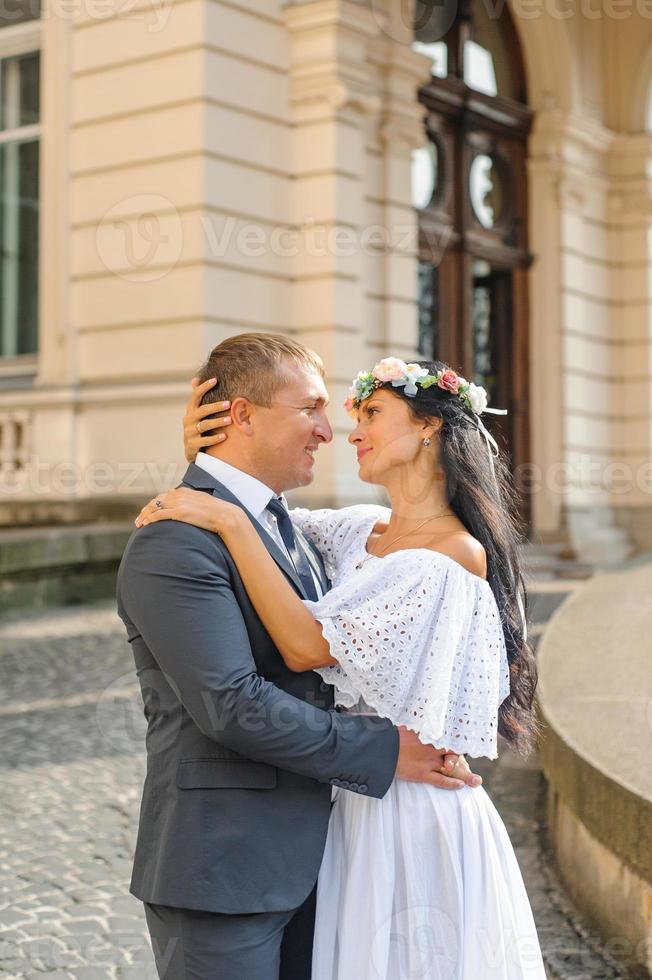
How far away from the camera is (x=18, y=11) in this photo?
466 inches

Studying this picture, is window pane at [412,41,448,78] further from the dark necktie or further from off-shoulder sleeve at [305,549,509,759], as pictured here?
off-shoulder sleeve at [305,549,509,759]

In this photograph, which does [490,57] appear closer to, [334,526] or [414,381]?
[334,526]

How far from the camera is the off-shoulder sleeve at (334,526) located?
2602mm

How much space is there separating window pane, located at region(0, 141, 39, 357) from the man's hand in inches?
407

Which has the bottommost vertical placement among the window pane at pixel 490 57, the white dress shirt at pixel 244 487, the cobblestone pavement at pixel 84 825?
the cobblestone pavement at pixel 84 825

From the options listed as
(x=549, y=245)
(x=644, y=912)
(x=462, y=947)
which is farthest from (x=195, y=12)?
(x=462, y=947)

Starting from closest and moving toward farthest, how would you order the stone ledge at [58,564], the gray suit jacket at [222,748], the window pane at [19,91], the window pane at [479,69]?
the gray suit jacket at [222,748] → the stone ledge at [58,564] → the window pane at [19,91] → the window pane at [479,69]

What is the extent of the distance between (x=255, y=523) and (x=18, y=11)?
439 inches

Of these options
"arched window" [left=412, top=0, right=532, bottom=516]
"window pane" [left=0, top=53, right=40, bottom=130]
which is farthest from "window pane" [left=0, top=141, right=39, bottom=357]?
"arched window" [left=412, top=0, right=532, bottom=516]

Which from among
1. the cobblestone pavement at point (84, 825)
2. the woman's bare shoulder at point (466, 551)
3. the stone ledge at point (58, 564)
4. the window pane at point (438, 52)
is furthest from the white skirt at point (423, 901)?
the window pane at point (438, 52)

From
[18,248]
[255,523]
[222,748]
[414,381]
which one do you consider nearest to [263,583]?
[255,523]

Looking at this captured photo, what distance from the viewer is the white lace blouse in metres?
2.12

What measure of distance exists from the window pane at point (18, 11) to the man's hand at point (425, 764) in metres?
11.2

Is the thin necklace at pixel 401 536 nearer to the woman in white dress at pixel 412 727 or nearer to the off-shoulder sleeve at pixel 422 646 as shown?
the woman in white dress at pixel 412 727
